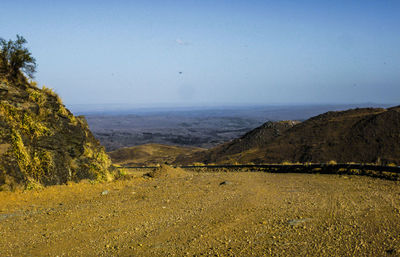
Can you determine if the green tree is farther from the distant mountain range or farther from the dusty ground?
the distant mountain range

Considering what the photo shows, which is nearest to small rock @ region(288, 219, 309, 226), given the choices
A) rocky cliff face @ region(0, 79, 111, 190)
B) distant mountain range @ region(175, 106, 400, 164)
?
rocky cliff face @ region(0, 79, 111, 190)

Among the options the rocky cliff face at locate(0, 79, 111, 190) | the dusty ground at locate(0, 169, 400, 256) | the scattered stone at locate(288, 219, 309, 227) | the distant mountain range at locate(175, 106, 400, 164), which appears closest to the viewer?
the dusty ground at locate(0, 169, 400, 256)

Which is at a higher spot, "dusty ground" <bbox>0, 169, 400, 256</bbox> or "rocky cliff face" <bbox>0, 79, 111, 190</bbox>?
"rocky cliff face" <bbox>0, 79, 111, 190</bbox>

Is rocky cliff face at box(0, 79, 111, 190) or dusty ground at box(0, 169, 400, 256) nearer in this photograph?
dusty ground at box(0, 169, 400, 256)

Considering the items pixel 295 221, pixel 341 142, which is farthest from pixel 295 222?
pixel 341 142

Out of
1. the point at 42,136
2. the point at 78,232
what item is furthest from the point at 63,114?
the point at 78,232

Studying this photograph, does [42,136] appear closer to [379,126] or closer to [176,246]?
[176,246]

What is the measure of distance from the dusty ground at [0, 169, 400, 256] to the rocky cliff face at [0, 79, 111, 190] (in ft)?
2.92

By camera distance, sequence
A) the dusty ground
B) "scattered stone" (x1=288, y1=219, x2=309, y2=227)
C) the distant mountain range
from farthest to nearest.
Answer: the distant mountain range → "scattered stone" (x1=288, y1=219, x2=309, y2=227) → the dusty ground

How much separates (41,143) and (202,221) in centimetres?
833

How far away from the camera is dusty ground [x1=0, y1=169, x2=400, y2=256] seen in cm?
663

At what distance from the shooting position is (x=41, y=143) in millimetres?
12914

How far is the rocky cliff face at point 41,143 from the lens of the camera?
11.5 m

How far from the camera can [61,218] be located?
8945mm
